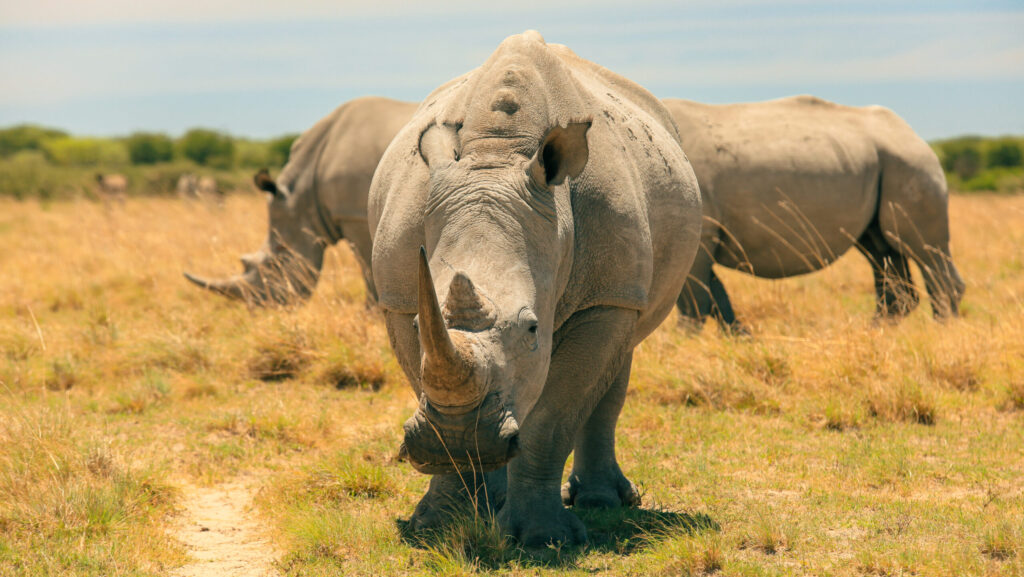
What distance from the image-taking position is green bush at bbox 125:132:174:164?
4838 cm

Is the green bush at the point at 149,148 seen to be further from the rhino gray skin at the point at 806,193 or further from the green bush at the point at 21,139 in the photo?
the rhino gray skin at the point at 806,193

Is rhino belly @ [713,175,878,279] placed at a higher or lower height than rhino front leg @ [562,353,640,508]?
higher

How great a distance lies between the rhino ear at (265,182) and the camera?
898 centimetres

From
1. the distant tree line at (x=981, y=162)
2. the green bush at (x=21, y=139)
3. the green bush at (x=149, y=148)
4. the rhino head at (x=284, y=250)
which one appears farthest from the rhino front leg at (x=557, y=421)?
the green bush at (x=21, y=139)

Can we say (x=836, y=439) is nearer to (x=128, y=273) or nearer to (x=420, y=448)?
(x=420, y=448)

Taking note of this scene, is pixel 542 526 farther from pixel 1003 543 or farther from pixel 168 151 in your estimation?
pixel 168 151

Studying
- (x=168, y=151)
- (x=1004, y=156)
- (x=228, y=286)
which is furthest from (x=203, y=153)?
(x=228, y=286)

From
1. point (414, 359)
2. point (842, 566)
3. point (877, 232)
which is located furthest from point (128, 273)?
point (842, 566)

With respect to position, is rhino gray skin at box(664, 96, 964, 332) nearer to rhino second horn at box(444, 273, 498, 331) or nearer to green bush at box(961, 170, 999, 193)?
rhino second horn at box(444, 273, 498, 331)

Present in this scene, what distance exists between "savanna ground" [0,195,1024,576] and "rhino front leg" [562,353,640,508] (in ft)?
0.43

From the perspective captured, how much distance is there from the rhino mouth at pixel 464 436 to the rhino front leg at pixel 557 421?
2.21 feet

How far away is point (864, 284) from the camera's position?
1111 cm

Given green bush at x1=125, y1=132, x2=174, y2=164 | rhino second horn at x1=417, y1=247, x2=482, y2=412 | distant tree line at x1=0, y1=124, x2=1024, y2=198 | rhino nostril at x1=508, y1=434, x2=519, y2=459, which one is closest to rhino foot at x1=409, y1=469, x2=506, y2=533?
rhino nostril at x1=508, y1=434, x2=519, y2=459

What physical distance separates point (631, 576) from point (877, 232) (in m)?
6.07
